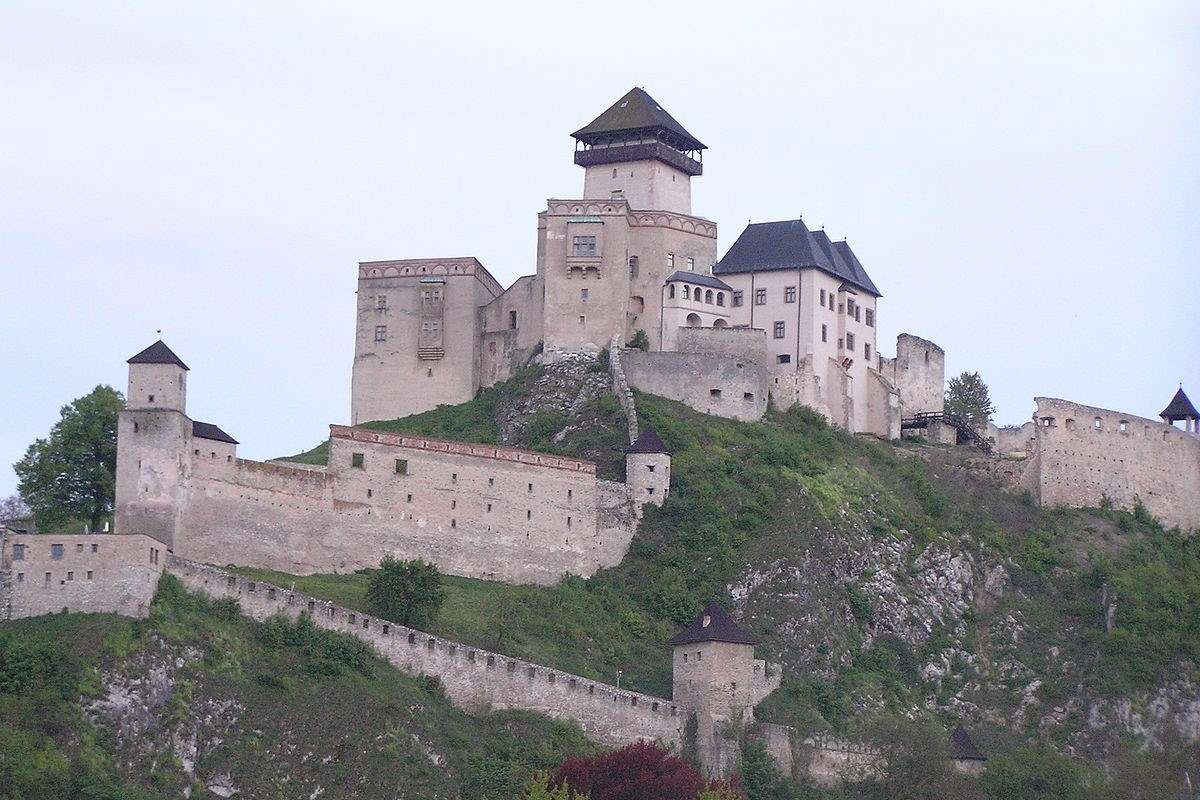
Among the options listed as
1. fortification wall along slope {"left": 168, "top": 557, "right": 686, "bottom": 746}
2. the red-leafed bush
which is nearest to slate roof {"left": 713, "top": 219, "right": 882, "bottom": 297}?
A: fortification wall along slope {"left": 168, "top": 557, "right": 686, "bottom": 746}

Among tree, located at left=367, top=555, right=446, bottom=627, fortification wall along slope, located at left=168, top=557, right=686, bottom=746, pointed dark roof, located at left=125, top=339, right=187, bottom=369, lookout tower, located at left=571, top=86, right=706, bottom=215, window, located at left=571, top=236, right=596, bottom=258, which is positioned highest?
lookout tower, located at left=571, top=86, right=706, bottom=215

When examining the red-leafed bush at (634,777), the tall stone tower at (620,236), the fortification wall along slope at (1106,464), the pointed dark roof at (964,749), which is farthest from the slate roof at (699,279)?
the red-leafed bush at (634,777)

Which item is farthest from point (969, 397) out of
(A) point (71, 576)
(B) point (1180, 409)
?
(A) point (71, 576)

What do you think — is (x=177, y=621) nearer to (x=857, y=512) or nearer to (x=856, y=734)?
(x=856, y=734)

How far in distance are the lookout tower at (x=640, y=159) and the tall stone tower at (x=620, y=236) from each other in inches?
1.6

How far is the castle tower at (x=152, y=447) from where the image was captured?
78.2 meters

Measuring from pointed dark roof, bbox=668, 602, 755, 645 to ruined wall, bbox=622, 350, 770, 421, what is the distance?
1690cm

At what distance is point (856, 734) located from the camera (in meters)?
81.2

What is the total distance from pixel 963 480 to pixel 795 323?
8.96 meters

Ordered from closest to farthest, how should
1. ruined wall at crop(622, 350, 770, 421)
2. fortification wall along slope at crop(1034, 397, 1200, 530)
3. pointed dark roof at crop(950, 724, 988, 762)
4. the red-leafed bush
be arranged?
the red-leafed bush → pointed dark roof at crop(950, 724, 988, 762) → ruined wall at crop(622, 350, 770, 421) → fortification wall along slope at crop(1034, 397, 1200, 530)

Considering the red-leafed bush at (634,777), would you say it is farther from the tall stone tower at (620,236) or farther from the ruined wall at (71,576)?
the tall stone tower at (620,236)

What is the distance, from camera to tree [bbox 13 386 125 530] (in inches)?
3204

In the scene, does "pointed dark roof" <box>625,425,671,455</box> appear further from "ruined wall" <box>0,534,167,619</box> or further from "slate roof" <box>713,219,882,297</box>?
"ruined wall" <box>0,534,167,619</box>

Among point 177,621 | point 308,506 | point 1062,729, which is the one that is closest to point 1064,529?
point 1062,729
